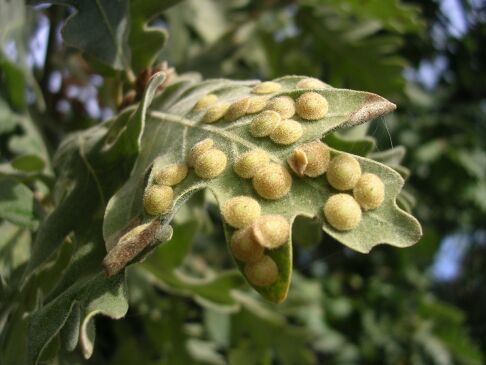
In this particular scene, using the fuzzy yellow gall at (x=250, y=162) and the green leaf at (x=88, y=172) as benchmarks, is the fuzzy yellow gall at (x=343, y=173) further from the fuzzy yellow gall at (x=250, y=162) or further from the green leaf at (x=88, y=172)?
the green leaf at (x=88, y=172)

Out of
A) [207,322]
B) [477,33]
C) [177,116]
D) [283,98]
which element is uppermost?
[283,98]

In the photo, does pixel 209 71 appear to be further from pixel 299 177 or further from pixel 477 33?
pixel 477 33

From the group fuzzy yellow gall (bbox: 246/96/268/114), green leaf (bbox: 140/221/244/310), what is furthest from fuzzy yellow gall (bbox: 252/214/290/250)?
green leaf (bbox: 140/221/244/310)

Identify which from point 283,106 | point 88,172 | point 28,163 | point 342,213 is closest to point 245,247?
point 342,213

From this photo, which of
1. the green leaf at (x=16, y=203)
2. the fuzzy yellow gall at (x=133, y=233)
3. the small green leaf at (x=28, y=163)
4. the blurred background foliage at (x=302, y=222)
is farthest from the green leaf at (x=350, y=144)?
the small green leaf at (x=28, y=163)

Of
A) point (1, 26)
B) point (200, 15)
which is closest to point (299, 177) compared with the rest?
point (1, 26)
